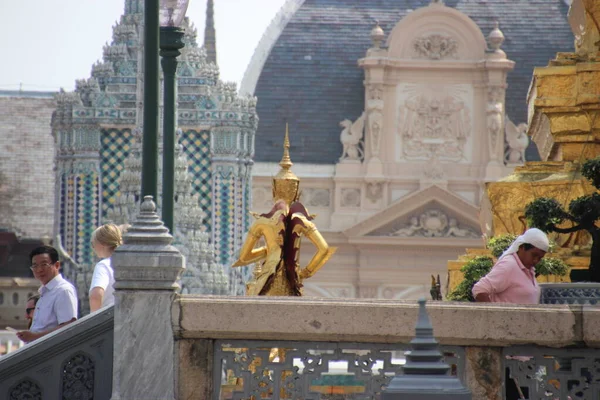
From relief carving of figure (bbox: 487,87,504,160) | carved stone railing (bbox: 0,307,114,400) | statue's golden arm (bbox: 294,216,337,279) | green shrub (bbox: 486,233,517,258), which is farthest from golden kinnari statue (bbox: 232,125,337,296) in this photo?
relief carving of figure (bbox: 487,87,504,160)

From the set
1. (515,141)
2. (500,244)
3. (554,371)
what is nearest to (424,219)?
(515,141)

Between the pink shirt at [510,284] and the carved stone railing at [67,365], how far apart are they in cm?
199

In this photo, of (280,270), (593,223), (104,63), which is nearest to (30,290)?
(104,63)

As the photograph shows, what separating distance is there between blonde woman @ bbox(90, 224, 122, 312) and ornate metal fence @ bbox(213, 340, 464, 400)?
8.50 ft

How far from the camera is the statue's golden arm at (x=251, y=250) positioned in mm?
14102

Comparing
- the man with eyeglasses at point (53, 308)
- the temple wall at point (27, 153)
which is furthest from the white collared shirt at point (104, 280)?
the temple wall at point (27, 153)

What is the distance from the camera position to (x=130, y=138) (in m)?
32.7

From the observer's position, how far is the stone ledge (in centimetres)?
996

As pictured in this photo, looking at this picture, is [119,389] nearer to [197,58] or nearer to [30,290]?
[197,58]

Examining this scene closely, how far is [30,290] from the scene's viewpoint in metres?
38.1

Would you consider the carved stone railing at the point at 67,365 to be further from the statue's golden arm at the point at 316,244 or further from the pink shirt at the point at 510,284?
the statue's golden arm at the point at 316,244

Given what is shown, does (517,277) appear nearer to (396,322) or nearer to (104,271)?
(396,322)

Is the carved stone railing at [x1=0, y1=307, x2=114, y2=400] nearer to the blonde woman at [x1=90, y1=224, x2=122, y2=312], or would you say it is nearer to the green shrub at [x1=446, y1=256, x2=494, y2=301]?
the blonde woman at [x1=90, y1=224, x2=122, y2=312]

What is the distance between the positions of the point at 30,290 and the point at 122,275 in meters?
28.4
